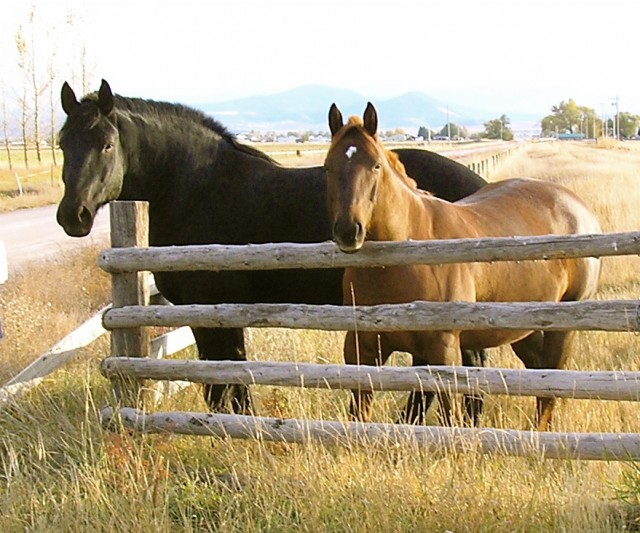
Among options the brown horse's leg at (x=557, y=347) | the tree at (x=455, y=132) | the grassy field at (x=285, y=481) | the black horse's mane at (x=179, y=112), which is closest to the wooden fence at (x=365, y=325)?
the grassy field at (x=285, y=481)

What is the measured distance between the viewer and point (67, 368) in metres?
6.94

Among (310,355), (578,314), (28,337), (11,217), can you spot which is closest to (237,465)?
(578,314)

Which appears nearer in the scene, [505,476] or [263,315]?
[505,476]

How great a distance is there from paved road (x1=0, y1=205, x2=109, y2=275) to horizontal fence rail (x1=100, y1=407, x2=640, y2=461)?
776cm

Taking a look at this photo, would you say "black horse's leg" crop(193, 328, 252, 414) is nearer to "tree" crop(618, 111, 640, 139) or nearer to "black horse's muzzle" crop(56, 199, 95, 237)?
"black horse's muzzle" crop(56, 199, 95, 237)

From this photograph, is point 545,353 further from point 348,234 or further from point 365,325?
point 348,234

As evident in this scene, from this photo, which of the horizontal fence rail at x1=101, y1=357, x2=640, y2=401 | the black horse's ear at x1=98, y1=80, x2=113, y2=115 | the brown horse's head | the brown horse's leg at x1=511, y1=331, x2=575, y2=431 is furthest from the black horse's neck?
the brown horse's leg at x1=511, y1=331, x2=575, y2=431

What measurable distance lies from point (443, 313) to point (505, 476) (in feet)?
3.01

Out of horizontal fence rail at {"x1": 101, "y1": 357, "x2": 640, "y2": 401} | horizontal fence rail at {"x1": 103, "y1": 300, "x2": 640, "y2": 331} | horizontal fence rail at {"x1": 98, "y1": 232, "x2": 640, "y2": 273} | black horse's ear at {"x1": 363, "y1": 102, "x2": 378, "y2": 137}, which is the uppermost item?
black horse's ear at {"x1": 363, "y1": 102, "x2": 378, "y2": 137}

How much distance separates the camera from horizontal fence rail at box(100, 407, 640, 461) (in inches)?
162

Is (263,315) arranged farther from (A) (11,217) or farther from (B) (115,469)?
(A) (11,217)

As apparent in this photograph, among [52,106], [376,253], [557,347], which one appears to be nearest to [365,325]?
[376,253]

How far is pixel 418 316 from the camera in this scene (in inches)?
178

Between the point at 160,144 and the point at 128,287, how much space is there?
1.32 metres
